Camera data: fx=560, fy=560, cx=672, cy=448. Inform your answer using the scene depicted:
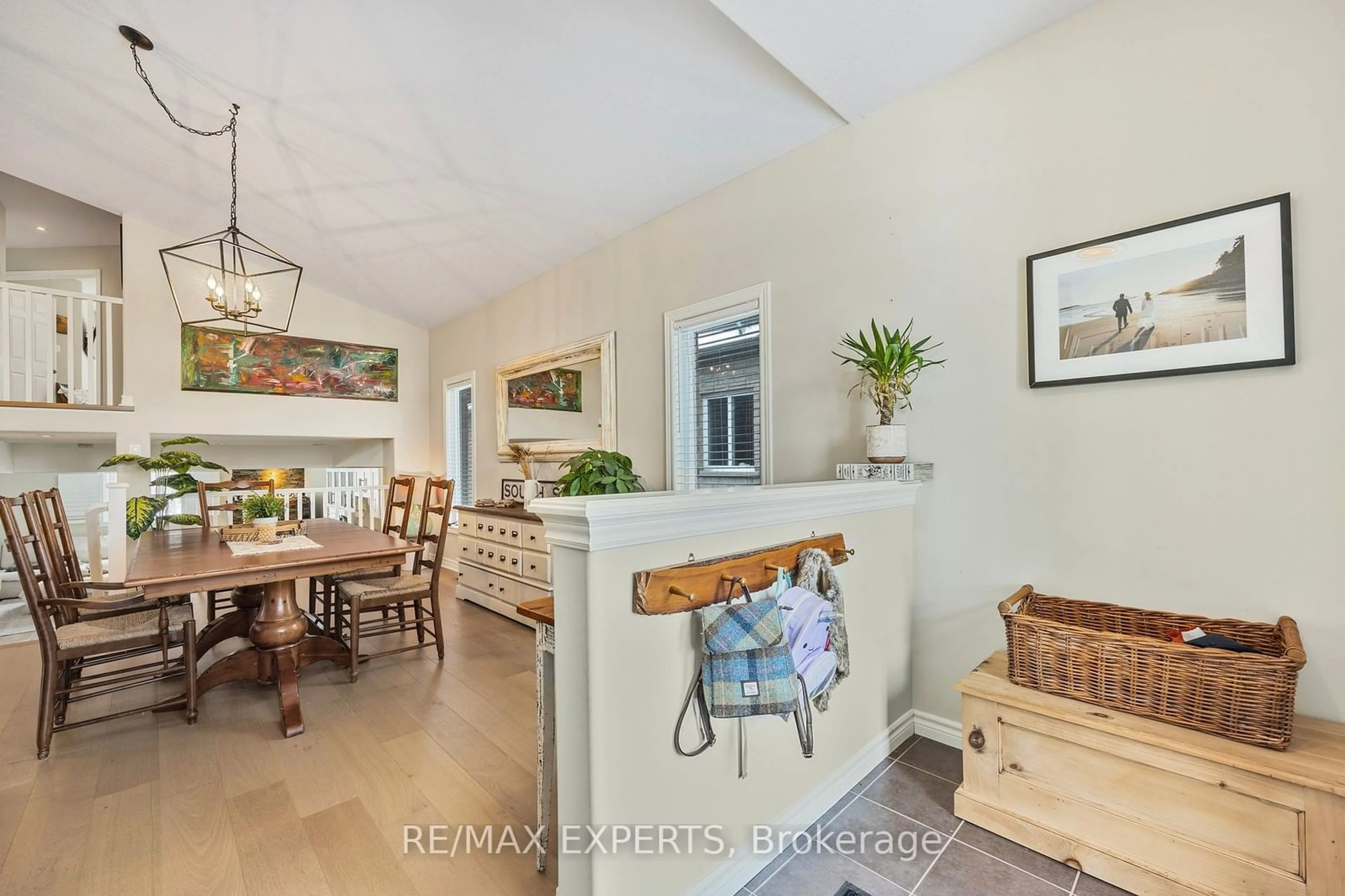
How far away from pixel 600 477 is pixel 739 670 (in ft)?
6.81

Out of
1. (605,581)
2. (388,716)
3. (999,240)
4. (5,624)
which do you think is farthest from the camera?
(5,624)

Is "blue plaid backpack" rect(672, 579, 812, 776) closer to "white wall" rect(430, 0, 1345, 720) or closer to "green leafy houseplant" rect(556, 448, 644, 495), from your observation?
"white wall" rect(430, 0, 1345, 720)

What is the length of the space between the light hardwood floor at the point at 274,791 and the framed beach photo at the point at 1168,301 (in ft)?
7.98

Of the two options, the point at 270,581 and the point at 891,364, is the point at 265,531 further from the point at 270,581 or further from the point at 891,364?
the point at 891,364

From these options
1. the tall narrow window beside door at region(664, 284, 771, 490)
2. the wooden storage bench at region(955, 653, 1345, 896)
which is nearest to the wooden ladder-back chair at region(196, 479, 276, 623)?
the tall narrow window beside door at region(664, 284, 771, 490)

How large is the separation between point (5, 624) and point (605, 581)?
5.50 m

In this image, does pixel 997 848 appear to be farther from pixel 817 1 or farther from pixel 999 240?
pixel 817 1

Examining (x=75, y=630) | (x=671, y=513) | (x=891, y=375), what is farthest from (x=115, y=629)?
(x=891, y=375)

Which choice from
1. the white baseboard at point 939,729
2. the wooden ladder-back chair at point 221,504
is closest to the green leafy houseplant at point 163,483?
the wooden ladder-back chair at point 221,504

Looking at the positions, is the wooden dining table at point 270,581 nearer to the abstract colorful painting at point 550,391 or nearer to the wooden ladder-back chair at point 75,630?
the wooden ladder-back chair at point 75,630

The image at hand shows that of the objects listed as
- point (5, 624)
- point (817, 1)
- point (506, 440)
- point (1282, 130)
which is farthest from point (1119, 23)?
point (5, 624)

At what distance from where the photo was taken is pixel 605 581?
3.94ft

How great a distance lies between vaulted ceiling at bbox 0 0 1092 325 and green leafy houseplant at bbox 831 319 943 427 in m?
1.05

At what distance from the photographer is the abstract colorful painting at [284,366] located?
5.24 metres
